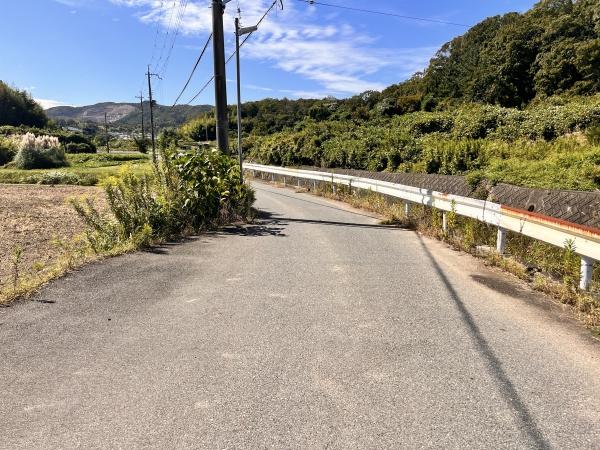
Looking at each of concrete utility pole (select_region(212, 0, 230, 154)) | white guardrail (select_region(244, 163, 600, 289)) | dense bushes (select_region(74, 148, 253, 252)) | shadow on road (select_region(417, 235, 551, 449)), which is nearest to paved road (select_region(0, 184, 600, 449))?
shadow on road (select_region(417, 235, 551, 449))

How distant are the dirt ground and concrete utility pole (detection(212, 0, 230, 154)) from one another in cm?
423

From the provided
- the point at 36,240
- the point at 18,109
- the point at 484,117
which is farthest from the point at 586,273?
the point at 18,109

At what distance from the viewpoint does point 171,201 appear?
9602mm

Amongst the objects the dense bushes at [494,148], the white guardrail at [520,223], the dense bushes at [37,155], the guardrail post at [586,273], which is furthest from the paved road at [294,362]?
the dense bushes at [37,155]

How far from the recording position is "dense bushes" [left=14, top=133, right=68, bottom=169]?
4378 centimetres

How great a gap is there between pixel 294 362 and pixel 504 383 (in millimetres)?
1676

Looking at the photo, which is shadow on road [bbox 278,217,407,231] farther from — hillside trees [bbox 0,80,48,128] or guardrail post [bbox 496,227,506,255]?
hillside trees [bbox 0,80,48,128]

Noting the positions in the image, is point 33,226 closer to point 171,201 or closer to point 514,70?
point 171,201

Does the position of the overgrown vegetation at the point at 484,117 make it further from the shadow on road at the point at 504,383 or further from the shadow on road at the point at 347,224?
the shadow on road at the point at 504,383

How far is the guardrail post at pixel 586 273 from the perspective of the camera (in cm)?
540

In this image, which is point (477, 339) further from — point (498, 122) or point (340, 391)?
point (498, 122)

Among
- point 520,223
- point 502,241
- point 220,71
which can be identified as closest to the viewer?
point 520,223

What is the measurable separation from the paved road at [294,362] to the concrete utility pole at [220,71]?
25.3 feet

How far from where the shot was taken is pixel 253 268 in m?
7.08
